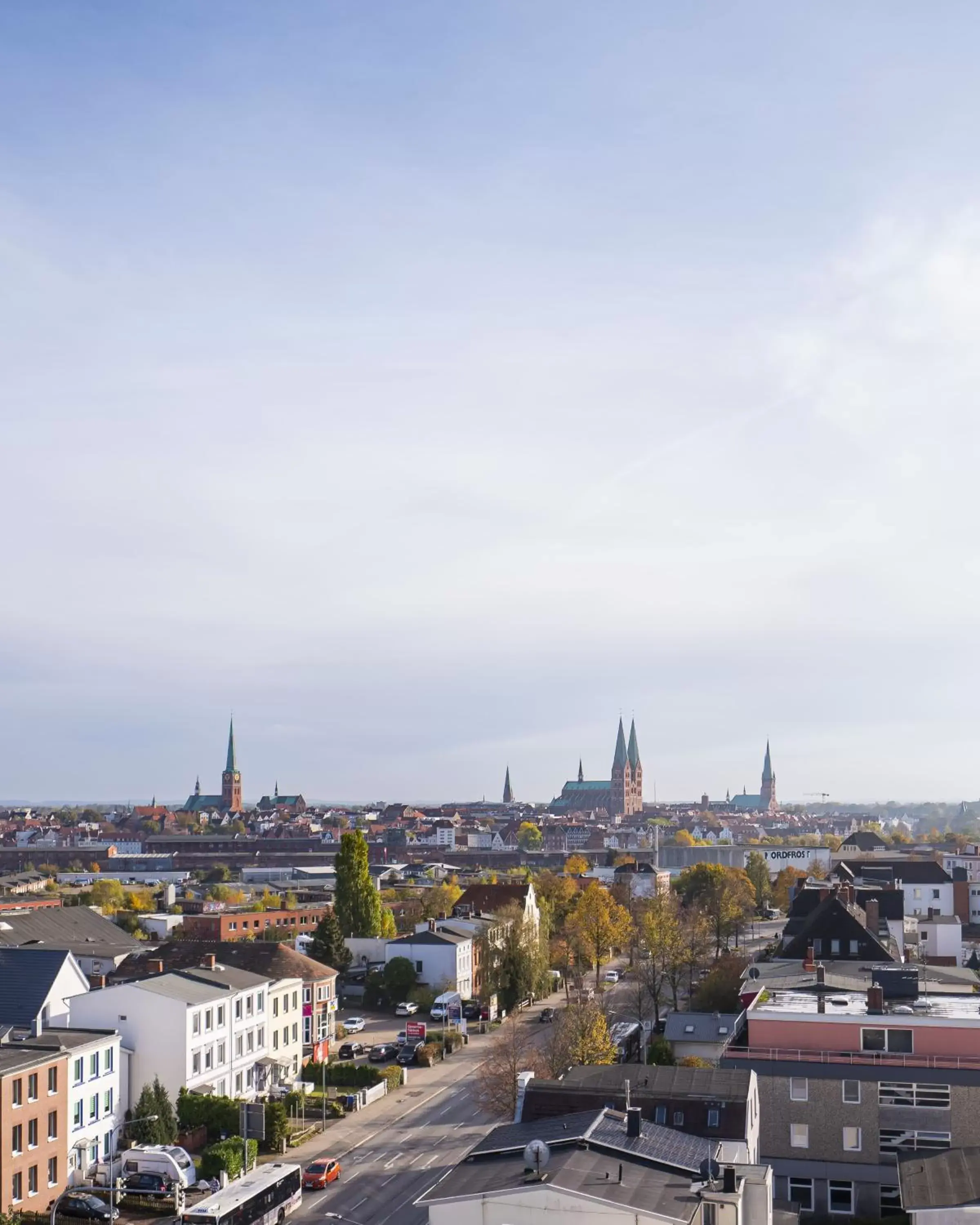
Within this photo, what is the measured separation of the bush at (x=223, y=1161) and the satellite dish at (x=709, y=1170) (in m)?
19.8

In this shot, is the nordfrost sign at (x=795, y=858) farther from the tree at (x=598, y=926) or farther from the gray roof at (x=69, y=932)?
the gray roof at (x=69, y=932)

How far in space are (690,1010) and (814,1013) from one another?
29.1 m

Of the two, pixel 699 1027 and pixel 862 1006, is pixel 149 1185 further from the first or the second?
pixel 862 1006

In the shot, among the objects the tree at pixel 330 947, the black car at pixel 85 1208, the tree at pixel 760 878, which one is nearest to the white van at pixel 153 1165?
the black car at pixel 85 1208

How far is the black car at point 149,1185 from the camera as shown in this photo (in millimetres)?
43625

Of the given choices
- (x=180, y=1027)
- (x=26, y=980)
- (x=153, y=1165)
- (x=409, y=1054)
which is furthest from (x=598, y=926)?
(x=153, y=1165)

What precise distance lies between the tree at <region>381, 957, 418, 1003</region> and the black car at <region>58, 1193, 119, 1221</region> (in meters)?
41.9

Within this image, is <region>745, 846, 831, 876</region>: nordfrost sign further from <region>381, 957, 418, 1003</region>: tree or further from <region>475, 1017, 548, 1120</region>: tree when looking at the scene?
<region>475, 1017, 548, 1120</region>: tree

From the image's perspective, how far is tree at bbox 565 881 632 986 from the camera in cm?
8638

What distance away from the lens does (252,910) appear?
383 ft

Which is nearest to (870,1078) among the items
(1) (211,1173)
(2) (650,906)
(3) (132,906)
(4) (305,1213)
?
(4) (305,1213)

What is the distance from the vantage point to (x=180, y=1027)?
51438 millimetres

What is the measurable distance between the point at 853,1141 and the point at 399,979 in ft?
149

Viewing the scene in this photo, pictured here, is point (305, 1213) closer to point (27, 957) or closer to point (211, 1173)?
point (211, 1173)
